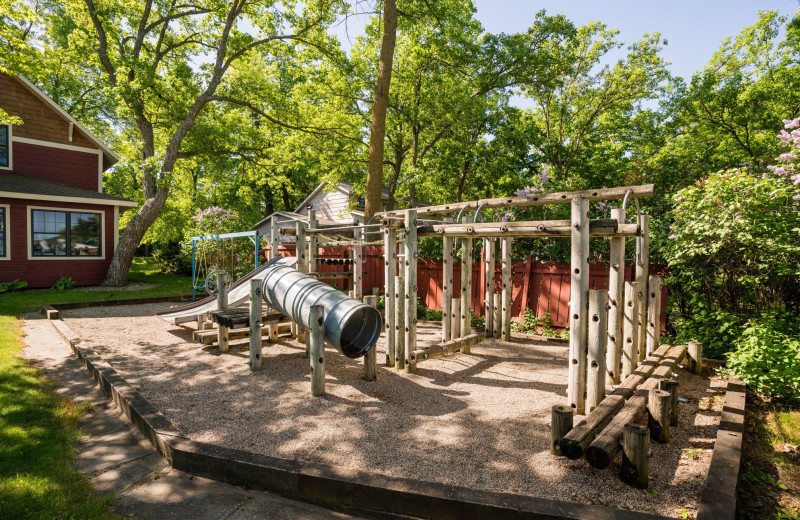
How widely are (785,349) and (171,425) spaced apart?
7.30 metres

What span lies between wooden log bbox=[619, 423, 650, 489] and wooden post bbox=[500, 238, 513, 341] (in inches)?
202

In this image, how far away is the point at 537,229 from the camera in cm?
483

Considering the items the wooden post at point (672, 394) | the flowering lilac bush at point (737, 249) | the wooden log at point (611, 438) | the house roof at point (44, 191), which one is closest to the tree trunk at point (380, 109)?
the flowering lilac bush at point (737, 249)

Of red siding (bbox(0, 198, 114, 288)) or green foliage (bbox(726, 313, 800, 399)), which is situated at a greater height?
red siding (bbox(0, 198, 114, 288))

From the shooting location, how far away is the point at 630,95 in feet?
57.6

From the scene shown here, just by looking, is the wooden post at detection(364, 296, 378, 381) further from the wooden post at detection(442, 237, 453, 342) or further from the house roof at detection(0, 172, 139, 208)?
the house roof at detection(0, 172, 139, 208)

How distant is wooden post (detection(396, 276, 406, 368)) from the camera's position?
248 inches

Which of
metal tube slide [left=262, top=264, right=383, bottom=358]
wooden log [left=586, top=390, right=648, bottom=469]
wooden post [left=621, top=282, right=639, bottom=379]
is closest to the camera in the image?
wooden log [left=586, top=390, right=648, bottom=469]

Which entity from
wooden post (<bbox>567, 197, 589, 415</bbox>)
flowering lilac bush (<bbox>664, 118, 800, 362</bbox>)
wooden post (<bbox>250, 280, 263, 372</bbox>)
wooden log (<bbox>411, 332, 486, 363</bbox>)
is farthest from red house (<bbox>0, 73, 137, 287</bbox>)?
flowering lilac bush (<bbox>664, 118, 800, 362</bbox>)

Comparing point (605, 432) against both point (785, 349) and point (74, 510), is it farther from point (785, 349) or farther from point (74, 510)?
point (74, 510)

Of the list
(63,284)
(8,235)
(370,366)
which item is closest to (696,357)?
(370,366)

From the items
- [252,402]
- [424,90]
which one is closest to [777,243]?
[252,402]

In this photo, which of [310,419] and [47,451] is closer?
[47,451]

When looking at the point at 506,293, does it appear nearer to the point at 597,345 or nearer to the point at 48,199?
the point at 597,345
